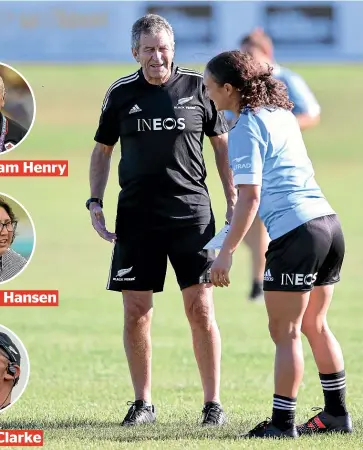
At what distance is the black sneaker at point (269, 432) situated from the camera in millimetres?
5695

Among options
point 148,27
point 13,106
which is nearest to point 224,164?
point 148,27

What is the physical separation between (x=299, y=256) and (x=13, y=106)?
73.8 inches

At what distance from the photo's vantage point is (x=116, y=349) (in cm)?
879

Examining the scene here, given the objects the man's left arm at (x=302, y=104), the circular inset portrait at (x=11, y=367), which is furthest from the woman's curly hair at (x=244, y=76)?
the man's left arm at (x=302, y=104)

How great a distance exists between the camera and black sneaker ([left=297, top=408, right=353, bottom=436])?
19.4 ft

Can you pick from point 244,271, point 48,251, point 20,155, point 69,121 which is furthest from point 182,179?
point 69,121

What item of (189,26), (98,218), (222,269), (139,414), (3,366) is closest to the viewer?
(222,269)

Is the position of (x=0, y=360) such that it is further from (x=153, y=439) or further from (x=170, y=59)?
(x=170, y=59)

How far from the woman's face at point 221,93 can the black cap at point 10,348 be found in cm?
171

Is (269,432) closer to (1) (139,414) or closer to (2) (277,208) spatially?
(1) (139,414)

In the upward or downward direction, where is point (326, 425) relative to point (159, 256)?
downward

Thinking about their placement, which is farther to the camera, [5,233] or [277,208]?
[5,233]

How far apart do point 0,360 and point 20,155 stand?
20209 mm

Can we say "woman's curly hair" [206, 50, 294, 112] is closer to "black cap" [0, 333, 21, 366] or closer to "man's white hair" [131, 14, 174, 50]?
"man's white hair" [131, 14, 174, 50]
